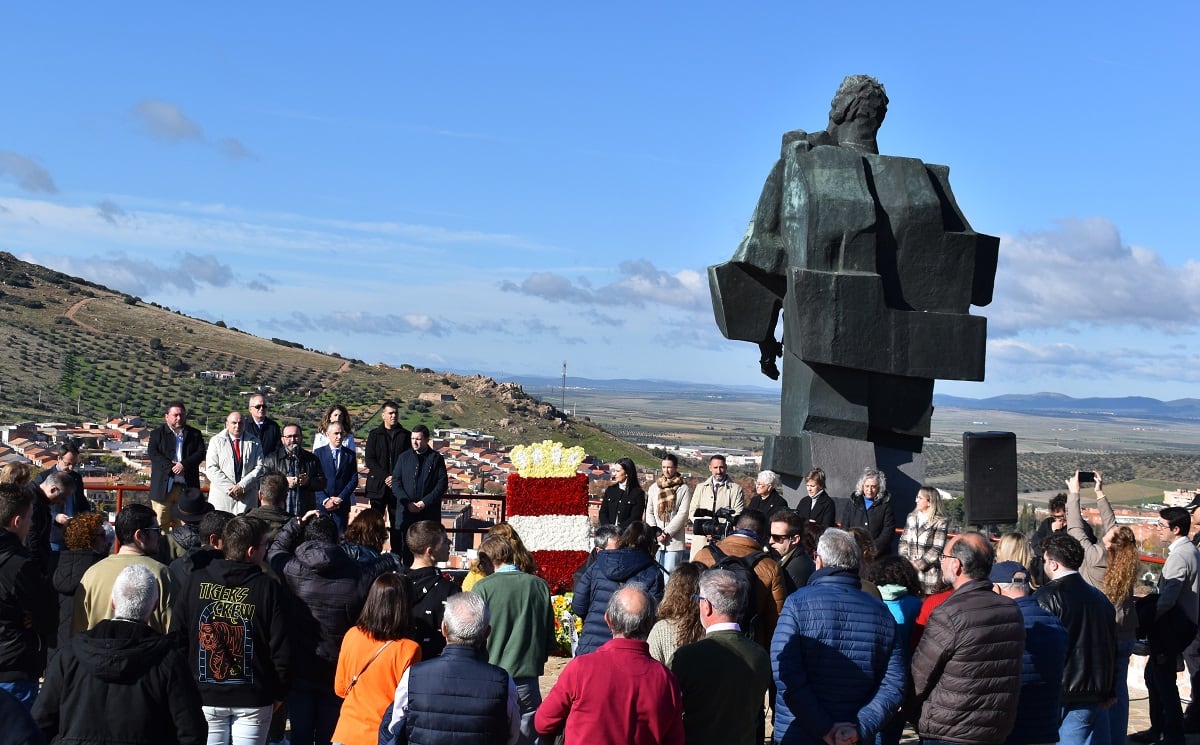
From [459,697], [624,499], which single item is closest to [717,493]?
[624,499]

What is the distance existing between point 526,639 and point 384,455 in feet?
16.7

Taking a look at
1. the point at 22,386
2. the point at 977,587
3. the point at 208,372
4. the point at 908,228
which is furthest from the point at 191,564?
the point at 208,372

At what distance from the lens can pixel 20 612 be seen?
19.1 ft

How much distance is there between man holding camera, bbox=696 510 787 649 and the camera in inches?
245

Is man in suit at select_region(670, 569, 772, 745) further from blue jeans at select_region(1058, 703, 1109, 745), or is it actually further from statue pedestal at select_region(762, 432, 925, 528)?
statue pedestal at select_region(762, 432, 925, 528)

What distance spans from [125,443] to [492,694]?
2201 centimetres

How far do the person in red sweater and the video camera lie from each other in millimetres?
4855

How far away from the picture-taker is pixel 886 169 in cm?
1166

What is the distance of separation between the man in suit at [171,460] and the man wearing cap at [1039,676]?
258 inches

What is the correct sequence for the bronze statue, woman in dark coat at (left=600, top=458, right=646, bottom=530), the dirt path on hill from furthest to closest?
the dirt path on hill → the bronze statue → woman in dark coat at (left=600, top=458, right=646, bottom=530)

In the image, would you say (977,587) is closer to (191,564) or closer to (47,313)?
(191,564)

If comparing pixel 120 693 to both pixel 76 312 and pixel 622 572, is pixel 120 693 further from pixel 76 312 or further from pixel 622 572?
pixel 76 312

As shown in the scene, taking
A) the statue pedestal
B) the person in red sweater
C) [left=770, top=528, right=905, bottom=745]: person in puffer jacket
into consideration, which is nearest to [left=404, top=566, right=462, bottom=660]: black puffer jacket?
the person in red sweater

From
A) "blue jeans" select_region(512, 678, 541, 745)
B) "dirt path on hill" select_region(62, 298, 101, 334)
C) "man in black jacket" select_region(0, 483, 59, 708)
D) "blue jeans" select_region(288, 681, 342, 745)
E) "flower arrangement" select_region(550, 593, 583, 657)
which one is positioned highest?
"dirt path on hill" select_region(62, 298, 101, 334)
